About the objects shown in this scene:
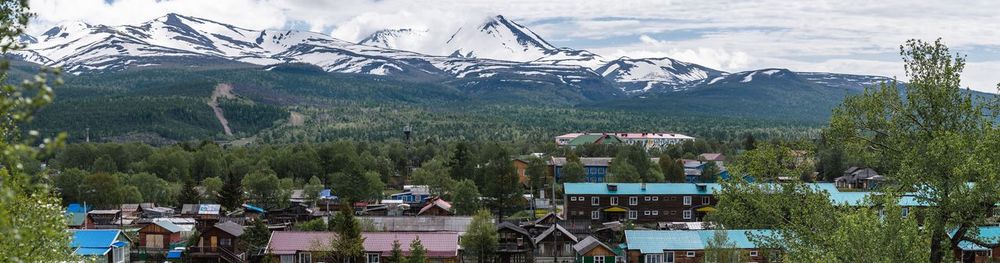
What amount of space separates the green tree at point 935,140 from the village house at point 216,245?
1148 inches

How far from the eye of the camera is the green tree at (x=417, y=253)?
1312 inches

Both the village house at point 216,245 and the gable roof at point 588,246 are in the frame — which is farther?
the village house at point 216,245

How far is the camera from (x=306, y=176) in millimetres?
77812

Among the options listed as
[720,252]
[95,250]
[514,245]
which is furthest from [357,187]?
[720,252]

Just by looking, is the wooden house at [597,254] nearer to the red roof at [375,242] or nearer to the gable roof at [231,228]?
the red roof at [375,242]

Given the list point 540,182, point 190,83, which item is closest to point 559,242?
point 540,182

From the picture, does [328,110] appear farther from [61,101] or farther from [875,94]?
[875,94]

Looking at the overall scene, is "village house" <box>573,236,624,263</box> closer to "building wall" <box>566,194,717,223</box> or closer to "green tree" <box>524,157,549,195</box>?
"building wall" <box>566,194,717,223</box>

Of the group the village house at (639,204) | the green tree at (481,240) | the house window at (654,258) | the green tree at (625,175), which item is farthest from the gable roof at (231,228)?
the green tree at (625,175)

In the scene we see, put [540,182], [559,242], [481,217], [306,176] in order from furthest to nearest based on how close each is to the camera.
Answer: [306,176] < [540,182] < [559,242] < [481,217]

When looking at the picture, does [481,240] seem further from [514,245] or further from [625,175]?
[625,175]

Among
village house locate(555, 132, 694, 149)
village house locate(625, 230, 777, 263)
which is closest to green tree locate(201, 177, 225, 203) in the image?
village house locate(625, 230, 777, 263)

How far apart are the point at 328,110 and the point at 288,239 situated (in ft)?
520

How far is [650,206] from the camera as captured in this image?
54.6 meters
